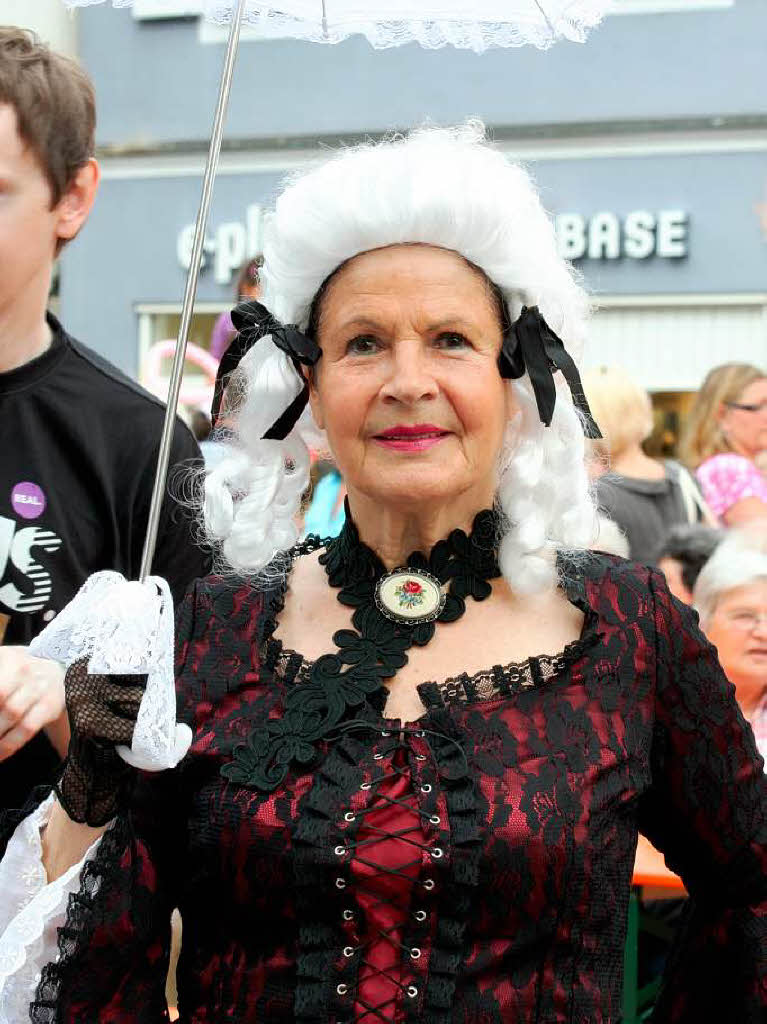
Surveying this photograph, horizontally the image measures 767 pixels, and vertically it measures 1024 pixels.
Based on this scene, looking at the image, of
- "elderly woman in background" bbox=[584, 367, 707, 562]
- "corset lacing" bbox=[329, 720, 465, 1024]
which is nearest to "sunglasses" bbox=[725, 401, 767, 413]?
"elderly woman in background" bbox=[584, 367, 707, 562]

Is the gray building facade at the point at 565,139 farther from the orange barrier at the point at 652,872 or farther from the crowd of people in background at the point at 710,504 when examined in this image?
the orange barrier at the point at 652,872

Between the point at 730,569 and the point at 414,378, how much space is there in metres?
2.27

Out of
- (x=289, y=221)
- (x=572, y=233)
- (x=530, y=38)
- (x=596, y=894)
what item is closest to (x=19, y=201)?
(x=289, y=221)

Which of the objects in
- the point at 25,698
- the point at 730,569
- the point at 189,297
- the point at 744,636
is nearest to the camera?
the point at 189,297

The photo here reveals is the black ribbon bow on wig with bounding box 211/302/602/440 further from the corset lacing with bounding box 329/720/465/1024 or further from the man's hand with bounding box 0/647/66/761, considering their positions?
the corset lacing with bounding box 329/720/465/1024

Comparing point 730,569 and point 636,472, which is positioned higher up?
point 636,472

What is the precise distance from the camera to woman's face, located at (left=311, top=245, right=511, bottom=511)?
2.03m

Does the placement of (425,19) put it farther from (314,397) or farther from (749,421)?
(749,421)

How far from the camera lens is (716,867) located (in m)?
2.09

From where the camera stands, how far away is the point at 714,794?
2.05 metres

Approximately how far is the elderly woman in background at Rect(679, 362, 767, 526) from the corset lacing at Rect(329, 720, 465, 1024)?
332cm

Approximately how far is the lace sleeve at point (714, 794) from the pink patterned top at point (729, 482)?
9.99 ft

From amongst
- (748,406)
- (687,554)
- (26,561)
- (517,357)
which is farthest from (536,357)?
(748,406)

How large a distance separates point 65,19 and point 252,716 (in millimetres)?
10116
